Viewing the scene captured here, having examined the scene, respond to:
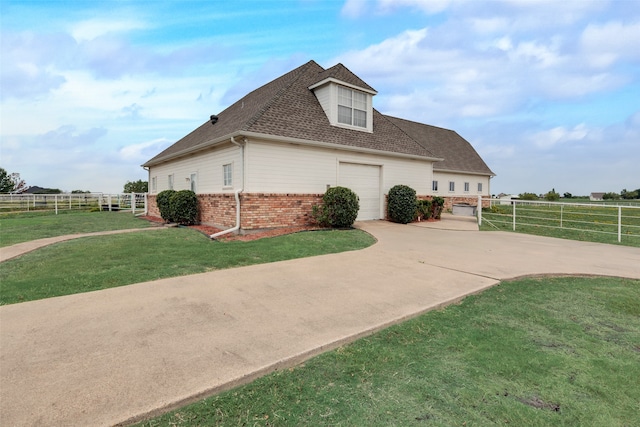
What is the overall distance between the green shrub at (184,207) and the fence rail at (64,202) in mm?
9996

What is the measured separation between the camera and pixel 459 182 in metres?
25.3

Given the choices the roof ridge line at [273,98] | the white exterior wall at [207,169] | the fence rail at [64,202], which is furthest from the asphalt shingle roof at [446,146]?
the fence rail at [64,202]

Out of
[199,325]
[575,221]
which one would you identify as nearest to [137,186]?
[199,325]

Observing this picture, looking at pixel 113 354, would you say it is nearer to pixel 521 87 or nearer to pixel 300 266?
pixel 300 266

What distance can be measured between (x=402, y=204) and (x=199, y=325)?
1144cm

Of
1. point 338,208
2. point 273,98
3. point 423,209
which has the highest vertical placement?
point 273,98

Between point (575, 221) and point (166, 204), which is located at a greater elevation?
point (166, 204)

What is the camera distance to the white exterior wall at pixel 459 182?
23.7 m

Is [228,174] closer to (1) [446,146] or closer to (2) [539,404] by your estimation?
(2) [539,404]

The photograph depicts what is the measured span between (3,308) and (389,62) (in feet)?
58.5

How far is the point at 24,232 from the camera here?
11383 millimetres

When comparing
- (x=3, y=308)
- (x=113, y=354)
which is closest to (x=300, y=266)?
(x=113, y=354)

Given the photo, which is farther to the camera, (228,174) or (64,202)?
(64,202)

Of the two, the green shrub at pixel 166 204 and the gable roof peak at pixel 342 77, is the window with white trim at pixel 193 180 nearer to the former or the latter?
the green shrub at pixel 166 204
